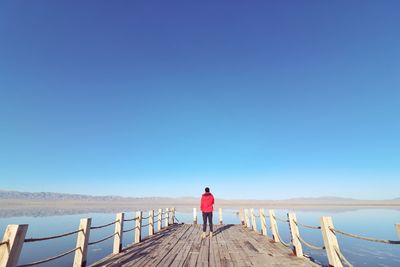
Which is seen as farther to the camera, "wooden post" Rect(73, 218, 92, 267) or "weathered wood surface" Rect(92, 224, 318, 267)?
"weathered wood surface" Rect(92, 224, 318, 267)

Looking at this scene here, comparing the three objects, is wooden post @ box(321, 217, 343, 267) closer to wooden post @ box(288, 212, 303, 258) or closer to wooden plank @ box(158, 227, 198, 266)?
wooden post @ box(288, 212, 303, 258)

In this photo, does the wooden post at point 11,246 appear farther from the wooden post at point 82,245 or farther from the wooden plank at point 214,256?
the wooden plank at point 214,256

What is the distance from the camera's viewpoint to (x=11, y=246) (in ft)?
13.4

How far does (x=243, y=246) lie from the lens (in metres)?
9.64

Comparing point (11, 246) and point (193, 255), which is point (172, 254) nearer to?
point (193, 255)

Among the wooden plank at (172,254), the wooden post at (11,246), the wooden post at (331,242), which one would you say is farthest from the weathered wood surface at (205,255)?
the wooden post at (11,246)

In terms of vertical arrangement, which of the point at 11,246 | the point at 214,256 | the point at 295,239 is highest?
the point at 11,246

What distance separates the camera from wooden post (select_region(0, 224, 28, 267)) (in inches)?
158

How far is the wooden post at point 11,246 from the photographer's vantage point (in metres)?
4.01

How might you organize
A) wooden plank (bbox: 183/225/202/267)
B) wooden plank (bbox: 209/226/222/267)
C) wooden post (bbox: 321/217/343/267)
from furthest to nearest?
wooden plank (bbox: 183/225/202/267), wooden plank (bbox: 209/226/222/267), wooden post (bbox: 321/217/343/267)

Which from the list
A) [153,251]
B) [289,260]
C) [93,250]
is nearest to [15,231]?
[153,251]

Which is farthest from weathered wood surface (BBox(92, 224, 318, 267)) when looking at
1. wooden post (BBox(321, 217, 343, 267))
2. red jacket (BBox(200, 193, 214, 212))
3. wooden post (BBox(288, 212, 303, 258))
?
red jacket (BBox(200, 193, 214, 212))

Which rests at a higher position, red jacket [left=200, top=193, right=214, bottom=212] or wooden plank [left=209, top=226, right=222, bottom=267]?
red jacket [left=200, top=193, right=214, bottom=212]

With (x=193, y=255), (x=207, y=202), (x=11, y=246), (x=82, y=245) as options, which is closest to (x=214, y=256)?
(x=193, y=255)
